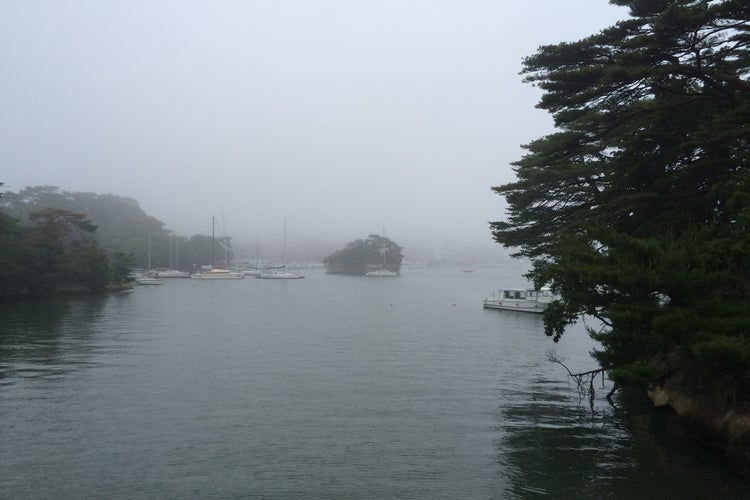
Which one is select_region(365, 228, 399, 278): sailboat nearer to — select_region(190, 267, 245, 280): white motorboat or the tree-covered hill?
select_region(190, 267, 245, 280): white motorboat

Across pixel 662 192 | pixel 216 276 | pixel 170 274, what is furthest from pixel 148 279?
pixel 662 192

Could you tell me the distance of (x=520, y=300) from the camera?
150 ft

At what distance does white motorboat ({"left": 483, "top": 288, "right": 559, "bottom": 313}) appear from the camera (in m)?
44.2

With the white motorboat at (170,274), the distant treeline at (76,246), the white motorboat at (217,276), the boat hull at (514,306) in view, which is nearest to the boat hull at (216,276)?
the white motorboat at (217,276)

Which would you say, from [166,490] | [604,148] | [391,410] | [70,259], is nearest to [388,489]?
[166,490]

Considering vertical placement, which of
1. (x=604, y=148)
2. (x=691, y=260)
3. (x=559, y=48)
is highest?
(x=559, y=48)

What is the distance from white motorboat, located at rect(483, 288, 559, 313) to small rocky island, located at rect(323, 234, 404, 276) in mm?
90459

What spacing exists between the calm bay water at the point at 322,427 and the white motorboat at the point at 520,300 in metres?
18.5

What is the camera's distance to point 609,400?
586 inches

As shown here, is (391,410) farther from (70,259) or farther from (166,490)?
(70,259)

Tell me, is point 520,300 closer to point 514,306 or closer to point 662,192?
point 514,306

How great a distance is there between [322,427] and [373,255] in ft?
418

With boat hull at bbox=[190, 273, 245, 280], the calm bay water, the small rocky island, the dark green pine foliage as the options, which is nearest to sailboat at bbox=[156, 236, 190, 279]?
boat hull at bbox=[190, 273, 245, 280]

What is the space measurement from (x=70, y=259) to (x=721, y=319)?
2410 inches
